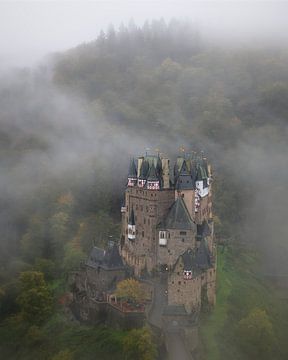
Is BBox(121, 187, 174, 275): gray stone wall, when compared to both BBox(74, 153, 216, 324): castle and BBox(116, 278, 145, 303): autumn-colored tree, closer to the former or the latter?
BBox(74, 153, 216, 324): castle

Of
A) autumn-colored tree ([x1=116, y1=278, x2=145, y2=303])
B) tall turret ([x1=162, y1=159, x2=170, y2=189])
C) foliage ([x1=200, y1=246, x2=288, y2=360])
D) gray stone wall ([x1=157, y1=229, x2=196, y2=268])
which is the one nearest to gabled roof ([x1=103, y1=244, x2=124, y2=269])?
autumn-colored tree ([x1=116, y1=278, x2=145, y2=303])

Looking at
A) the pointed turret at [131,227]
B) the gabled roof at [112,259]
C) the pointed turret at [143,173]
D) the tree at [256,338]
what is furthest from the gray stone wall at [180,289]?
the pointed turret at [143,173]

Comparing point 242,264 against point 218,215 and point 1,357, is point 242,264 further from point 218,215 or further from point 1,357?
point 1,357

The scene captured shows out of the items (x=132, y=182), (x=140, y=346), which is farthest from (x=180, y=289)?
(x=132, y=182)

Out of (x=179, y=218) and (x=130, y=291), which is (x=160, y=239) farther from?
(x=130, y=291)

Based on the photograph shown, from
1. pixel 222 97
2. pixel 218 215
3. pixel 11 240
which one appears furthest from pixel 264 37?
pixel 11 240
